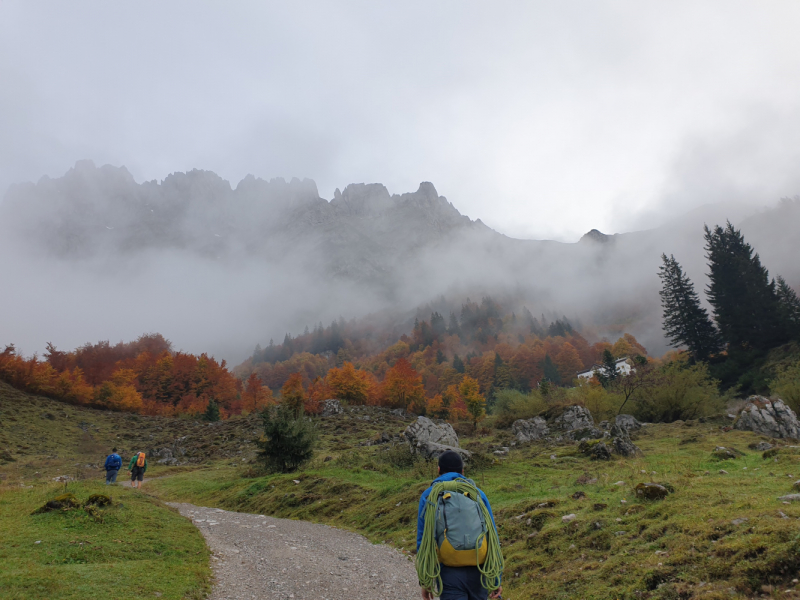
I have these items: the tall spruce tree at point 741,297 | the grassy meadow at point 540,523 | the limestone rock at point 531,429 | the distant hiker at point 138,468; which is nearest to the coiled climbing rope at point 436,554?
the grassy meadow at point 540,523

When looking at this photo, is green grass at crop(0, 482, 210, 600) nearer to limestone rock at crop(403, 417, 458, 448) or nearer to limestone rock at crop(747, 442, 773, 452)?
limestone rock at crop(403, 417, 458, 448)

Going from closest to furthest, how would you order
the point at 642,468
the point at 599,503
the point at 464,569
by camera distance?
1. the point at 464,569
2. the point at 599,503
3. the point at 642,468

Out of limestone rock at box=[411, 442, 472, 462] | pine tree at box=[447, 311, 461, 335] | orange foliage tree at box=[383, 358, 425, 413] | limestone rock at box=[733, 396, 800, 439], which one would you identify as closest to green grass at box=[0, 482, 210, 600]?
limestone rock at box=[411, 442, 472, 462]

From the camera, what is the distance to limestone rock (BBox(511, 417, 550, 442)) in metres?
37.7

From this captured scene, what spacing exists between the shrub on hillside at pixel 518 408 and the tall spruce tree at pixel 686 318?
1315 inches

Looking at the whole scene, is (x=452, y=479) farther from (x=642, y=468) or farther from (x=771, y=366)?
(x=771, y=366)

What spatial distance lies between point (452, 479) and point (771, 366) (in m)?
65.3

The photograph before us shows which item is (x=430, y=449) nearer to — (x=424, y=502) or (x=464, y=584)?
(x=424, y=502)

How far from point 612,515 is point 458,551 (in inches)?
291

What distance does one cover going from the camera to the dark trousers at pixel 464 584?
489 cm

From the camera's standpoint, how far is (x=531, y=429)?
3891cm

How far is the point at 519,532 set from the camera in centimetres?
1130

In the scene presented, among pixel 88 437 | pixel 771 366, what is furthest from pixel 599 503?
pixel 88 437

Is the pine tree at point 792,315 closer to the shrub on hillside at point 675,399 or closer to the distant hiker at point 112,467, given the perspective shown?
the shrub on hillside at point 675,399
